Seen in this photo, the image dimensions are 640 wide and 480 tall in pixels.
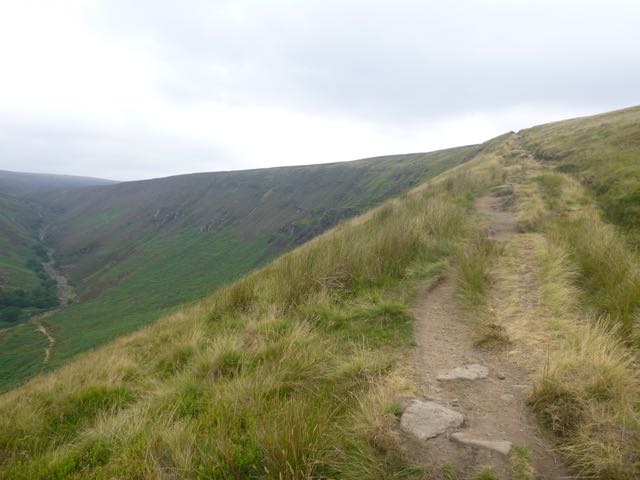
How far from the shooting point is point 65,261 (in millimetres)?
132125

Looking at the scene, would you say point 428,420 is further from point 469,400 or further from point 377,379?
point 377,379

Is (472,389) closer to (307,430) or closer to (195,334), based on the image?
(307,430)

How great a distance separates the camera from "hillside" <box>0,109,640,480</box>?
232 centimetres

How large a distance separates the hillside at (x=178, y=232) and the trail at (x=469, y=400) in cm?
6526

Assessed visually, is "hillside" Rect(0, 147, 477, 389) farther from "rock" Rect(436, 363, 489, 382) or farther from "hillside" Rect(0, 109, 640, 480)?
"rock" Rect(436, 363, 489, 382)

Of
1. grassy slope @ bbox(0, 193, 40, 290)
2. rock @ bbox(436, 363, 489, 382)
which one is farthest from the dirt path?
rock @ bbox(436, 363, 489, 382)

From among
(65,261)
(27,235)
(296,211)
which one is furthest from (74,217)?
(296,211)

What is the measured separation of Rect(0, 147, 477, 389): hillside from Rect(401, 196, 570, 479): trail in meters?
65.3

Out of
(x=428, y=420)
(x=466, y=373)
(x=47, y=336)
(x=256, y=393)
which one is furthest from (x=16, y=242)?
(x=428, y=420)

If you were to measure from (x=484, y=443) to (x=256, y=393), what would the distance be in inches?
72.5

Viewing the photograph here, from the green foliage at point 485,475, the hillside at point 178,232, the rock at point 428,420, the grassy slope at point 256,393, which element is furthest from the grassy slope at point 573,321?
the hillside at point 178,232

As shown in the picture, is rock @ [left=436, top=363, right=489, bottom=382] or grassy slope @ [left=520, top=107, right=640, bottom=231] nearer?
rock @ [left=436, top=363, right=489, bottom=382]

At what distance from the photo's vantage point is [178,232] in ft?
427

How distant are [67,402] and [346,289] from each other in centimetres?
400
